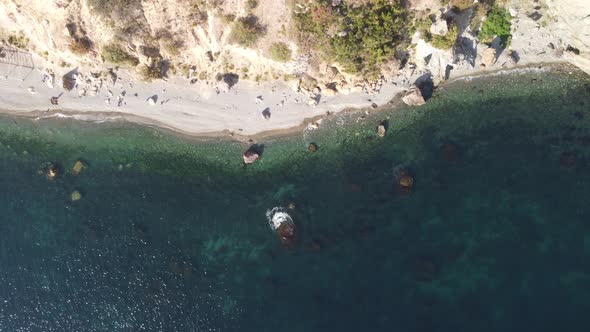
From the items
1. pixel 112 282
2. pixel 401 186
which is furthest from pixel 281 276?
pixel 112 282

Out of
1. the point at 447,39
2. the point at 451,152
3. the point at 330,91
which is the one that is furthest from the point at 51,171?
the point at 447,39

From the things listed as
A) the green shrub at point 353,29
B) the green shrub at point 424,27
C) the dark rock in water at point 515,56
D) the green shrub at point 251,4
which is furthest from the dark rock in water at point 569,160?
the green shrub at point 251,4

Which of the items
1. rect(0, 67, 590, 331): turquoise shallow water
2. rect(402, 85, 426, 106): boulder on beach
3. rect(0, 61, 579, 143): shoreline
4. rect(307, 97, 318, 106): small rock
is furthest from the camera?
rect(307, 97, 318, 106): small rock

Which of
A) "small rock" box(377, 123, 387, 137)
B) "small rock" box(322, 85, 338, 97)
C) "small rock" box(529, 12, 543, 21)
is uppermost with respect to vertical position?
"small rock" box(529, 12, 543, 21)

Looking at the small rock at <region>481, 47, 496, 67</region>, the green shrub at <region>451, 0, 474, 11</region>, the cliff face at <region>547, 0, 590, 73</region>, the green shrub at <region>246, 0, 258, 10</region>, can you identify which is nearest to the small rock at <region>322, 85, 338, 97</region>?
the green shrub at <region>246, 0, 258, 10</region>

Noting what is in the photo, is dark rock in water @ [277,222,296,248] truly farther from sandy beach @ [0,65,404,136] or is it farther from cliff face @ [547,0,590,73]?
cliff face @ [547,0,590,73]

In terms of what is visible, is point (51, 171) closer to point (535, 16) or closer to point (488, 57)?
point (488, 57)
